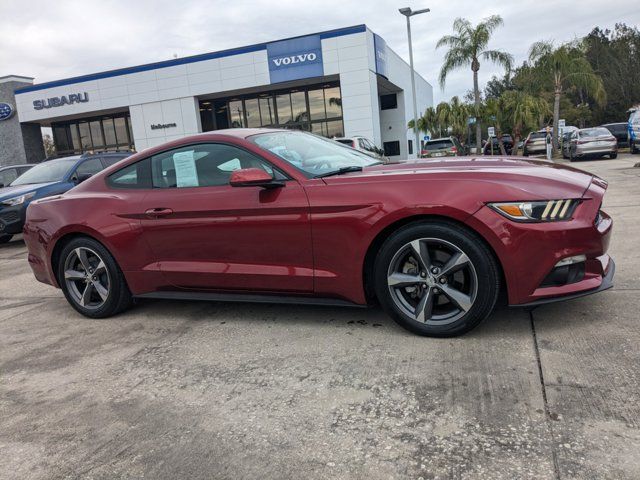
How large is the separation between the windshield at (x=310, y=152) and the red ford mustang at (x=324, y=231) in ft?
0.07

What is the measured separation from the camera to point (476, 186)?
3.12 metres

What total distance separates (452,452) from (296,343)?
154 cm

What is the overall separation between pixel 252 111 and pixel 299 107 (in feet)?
9.91

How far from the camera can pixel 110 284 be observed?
435cm

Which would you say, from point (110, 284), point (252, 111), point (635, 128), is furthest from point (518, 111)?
point (110, 284)

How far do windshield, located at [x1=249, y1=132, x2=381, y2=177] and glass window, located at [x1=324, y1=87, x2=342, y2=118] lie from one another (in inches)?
965

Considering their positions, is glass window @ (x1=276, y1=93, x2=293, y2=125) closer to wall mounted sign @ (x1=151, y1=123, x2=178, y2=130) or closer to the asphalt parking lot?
wall mounted sign @ (x1=151, y1=123, x2=178, y2=130)

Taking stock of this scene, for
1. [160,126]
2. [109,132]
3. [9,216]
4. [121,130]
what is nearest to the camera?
[9,216]

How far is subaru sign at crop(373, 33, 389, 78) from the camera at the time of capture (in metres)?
26.8

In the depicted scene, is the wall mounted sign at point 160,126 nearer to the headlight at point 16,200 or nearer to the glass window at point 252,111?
the glass window at point 252,111

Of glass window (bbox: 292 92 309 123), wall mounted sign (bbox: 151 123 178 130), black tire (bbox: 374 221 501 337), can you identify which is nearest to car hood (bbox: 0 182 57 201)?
black tire (bbox: 374 221 501 337)

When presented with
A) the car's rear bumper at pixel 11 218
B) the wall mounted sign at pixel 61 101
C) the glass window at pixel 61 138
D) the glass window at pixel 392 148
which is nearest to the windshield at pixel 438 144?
the glass window at pixel 392 148

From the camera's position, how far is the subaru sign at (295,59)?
25641mm

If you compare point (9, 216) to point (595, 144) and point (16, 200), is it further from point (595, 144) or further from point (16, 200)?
point (595, 144)
